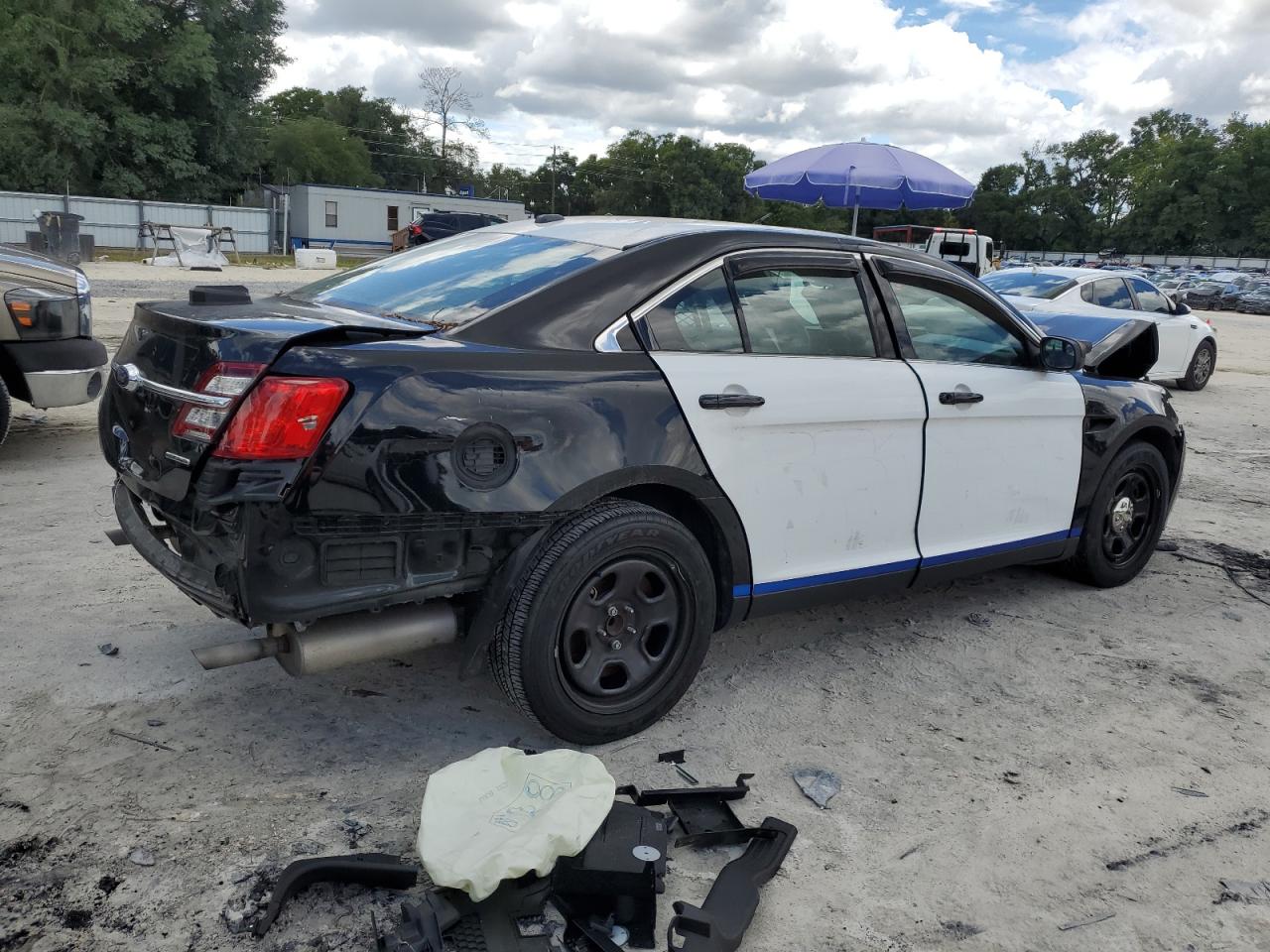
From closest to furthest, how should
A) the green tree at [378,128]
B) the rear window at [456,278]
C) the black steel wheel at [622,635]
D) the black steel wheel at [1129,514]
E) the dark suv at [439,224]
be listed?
1. the black steel wheel at [622,635]
2. the rear window at [456,278]
3. the black steel wheel at [1129,514]
4. the dark suv at [439,224]
5. the green tree at [378,128]

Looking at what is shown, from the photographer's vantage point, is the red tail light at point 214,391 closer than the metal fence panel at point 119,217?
Yes

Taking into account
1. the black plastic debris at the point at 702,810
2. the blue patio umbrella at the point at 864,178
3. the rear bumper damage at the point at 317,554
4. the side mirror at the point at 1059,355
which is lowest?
the black plastic debris at the point at 702,810

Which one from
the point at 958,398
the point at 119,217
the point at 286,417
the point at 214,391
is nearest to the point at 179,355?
the point at 214,391

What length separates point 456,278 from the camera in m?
3.41

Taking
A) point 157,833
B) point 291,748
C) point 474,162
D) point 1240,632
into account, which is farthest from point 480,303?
point 474,162

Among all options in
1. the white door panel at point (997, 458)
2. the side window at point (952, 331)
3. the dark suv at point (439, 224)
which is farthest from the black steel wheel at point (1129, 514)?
the dark suv at point (439, 224)

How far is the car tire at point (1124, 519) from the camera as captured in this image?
4.68 meters

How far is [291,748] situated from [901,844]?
6.05ft

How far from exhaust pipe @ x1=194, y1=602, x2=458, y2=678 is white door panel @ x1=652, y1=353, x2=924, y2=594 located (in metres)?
1.02

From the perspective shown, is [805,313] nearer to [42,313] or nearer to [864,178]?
[42,313]

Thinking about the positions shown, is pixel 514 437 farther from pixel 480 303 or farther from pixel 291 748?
pixel 291 748

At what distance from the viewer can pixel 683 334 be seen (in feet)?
10.6

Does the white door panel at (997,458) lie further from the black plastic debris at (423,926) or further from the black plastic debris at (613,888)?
the black plastic debris at (423,926)

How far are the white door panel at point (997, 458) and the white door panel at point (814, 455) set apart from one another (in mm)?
121
